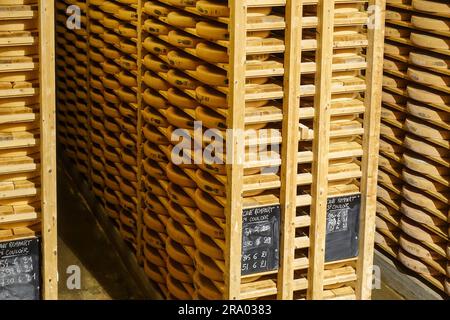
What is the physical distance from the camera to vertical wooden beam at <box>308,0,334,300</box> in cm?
736

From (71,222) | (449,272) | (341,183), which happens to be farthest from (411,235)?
(71,222)

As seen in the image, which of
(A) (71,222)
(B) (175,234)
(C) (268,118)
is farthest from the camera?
(A) (71,222)

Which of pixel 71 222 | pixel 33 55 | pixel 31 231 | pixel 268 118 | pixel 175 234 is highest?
pixel 33 55

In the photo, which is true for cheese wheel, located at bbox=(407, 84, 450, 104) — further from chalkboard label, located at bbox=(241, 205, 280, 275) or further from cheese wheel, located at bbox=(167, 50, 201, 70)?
chalkboard label, located at bbox=(241, 205, 280, 275)

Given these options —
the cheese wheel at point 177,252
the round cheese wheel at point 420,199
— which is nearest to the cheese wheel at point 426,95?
the round cheese wheel at point 420,199

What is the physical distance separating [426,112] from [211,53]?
123 inches

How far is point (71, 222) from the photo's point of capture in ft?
38.9

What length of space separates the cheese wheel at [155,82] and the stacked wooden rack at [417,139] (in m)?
2.75

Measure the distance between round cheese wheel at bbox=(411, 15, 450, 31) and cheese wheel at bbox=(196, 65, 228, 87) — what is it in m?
2.84

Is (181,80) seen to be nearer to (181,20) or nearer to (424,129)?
(181,20)

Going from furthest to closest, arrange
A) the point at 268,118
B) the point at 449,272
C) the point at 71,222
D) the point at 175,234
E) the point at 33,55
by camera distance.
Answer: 1. the point at 71,222
2. the point at 449,272
3. the point at 175,234
4. the point at 268,118
5. the point at 33,55

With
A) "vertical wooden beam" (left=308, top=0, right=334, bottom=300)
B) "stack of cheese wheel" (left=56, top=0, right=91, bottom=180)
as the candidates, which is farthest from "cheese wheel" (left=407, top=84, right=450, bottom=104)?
"stack of cheese wheel" (left=56, top=0, right=91, bottom=180)

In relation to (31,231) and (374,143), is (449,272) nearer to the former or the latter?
(374,143)

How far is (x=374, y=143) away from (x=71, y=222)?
5272 millimetres
